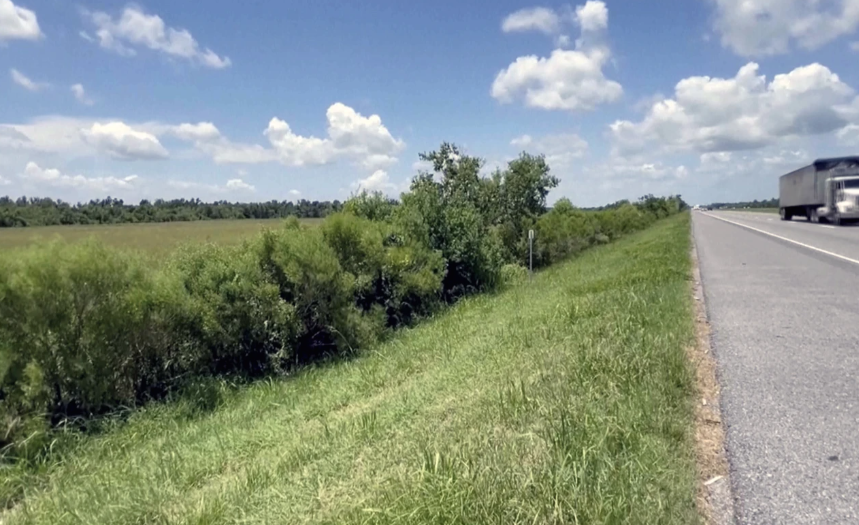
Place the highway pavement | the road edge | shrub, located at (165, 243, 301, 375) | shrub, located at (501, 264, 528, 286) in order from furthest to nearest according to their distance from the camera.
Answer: shrub, located at (501, 264, 528, 286)
shrub, located at (165, 243, 301, 375)
the highway pavement
the road edge

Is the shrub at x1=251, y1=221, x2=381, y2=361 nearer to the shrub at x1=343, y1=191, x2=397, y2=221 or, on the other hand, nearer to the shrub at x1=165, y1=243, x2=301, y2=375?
the shrub at x1=165, y1=243, x2=301, y2=375

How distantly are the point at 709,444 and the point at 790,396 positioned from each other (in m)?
1.35

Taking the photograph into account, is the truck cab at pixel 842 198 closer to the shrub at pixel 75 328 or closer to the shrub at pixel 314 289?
the shrub at pixel 314 289

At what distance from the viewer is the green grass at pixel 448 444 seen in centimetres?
289

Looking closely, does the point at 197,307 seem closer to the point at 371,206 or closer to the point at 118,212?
the point at 371,206

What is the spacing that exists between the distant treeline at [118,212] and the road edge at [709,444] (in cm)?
3760

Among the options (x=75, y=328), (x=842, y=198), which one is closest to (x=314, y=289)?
(x=75, y=328)

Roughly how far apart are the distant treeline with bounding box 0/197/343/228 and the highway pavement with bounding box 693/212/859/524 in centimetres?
3560

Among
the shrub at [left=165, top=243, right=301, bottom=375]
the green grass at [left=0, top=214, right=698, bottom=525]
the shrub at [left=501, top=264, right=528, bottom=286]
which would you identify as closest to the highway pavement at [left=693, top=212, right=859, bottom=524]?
the green grass at [left=0, top=214, right=698, bottom=525]

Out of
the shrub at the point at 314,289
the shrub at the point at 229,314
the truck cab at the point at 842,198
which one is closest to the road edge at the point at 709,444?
the shrub at the point at 314,289

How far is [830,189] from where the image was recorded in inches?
1209

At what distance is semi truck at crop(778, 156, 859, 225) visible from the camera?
1153 inches

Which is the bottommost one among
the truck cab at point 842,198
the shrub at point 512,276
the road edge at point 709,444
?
the shrub at point 512,276

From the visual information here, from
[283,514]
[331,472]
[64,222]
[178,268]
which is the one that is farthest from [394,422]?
[64,222]
